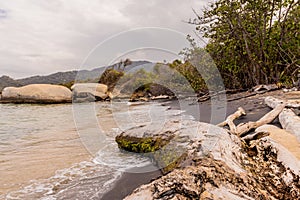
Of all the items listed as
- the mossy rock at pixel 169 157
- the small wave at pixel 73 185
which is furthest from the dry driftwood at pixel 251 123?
the small wave at pixel 73 185

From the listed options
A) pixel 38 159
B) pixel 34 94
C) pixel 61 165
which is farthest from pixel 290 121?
pixel 34 94

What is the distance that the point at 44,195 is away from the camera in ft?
9.45

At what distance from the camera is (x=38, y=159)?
Answer: 4395 millimetres

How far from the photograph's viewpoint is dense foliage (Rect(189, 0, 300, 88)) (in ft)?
38.1

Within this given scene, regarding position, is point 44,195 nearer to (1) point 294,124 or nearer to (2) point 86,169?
(2) point 86,169

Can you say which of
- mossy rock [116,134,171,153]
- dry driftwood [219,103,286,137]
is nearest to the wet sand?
mossy rock [116,134,171,153]

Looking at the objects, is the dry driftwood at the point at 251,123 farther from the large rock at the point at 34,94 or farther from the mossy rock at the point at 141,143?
the large rock at the point at 34,94

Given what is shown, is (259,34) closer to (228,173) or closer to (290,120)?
(290,120)

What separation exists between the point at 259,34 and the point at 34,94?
615 inches

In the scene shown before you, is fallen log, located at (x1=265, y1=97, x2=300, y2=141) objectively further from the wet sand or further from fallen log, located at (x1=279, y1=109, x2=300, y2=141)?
the wet sand

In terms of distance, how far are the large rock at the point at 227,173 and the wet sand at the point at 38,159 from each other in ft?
6.09

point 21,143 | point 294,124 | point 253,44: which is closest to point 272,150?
point 294,124

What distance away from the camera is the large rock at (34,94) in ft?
63.3

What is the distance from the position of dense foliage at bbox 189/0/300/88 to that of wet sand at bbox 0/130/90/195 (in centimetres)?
936
